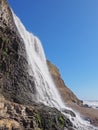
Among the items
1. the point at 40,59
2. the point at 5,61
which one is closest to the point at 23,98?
the point at 5,61

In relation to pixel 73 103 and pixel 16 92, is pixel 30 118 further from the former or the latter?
pixel 73 103

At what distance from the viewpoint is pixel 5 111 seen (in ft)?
71.5

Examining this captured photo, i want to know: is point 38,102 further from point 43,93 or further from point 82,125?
point 82,125

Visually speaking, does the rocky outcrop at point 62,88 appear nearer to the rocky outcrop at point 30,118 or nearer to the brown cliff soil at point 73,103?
the brown cliff soil at point 73,103

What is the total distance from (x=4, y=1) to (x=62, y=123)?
46.3 ft

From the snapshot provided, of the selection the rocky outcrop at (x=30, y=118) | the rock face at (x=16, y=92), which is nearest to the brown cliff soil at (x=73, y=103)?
the rock face at (x=16, y=92)

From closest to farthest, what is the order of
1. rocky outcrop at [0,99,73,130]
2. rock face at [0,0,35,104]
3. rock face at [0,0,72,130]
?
1. rocky outcrop at [0,99,73,130]
2. rock face at [0,0,72,130]
3. rock face at [0,0,35,104]

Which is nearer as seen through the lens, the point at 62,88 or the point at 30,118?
the point at 30,118

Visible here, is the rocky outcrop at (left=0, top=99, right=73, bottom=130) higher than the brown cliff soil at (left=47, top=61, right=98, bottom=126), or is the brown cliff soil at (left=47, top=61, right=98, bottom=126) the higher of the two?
the brown cliff soil at (left=47, top=61, right=98, bottom=126)

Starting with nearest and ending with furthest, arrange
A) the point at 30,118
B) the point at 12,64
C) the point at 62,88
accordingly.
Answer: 1. the point at 30,118
2. the point at 12,64
3. the point at 62,88

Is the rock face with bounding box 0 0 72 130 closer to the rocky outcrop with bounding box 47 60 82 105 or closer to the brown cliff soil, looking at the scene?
the brown cliff soil

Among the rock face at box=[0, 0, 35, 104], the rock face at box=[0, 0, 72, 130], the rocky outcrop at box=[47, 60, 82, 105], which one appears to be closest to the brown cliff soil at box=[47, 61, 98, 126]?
the rocky outcrop at box=[47, 60, 82, 105]

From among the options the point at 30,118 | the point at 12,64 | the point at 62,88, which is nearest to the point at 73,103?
the point at 62,88

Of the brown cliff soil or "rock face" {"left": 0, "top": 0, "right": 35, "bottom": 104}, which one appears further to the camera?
the brown cliff soil
